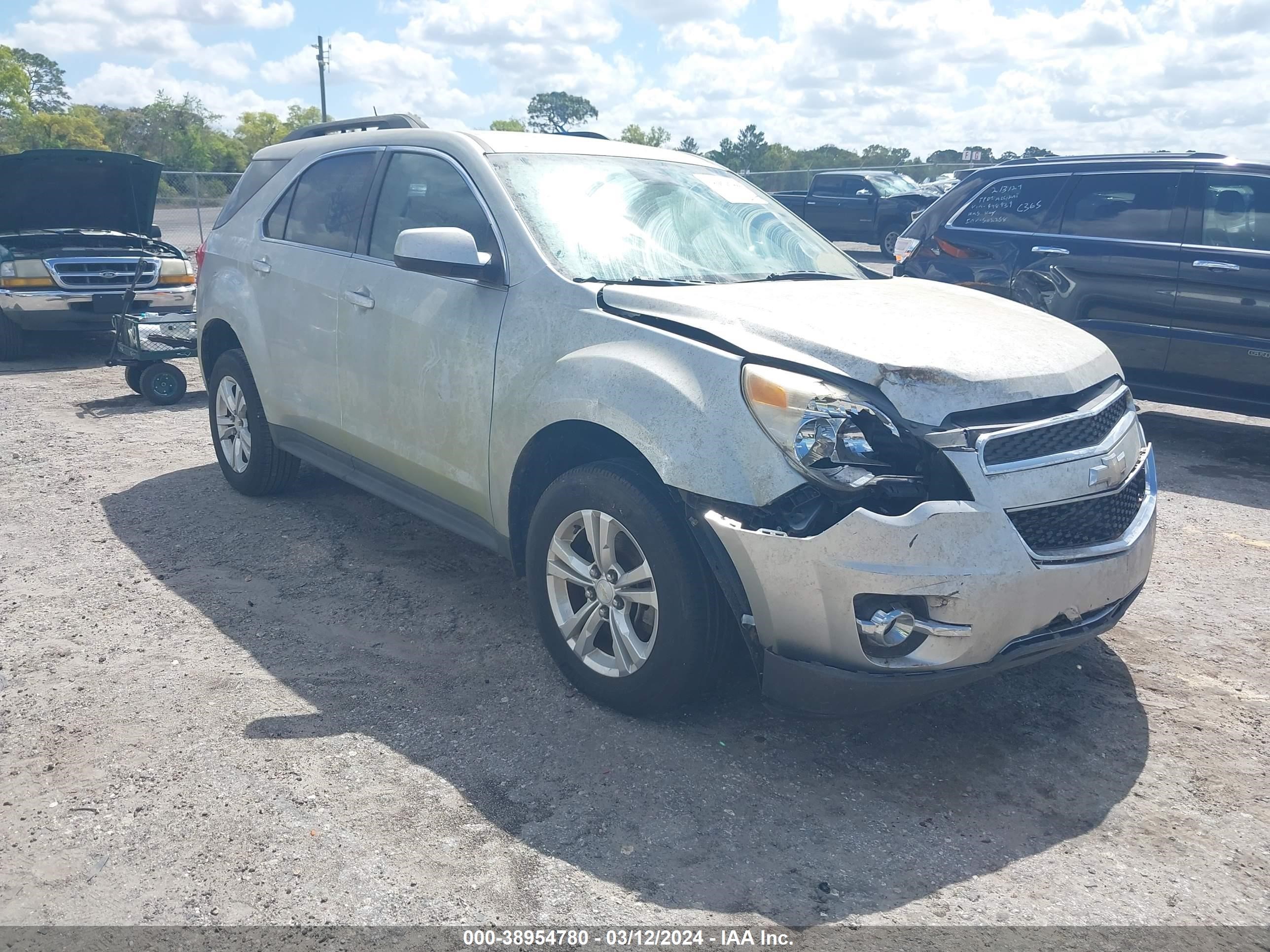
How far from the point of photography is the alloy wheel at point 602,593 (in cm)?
341

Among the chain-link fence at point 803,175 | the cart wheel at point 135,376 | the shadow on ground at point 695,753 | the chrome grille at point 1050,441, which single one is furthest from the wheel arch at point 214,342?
the chain-link fence at point 803,175

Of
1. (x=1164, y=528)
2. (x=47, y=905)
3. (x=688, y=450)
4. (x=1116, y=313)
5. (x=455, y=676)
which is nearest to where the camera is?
(x=47, y=905)

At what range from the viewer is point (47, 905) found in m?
2.62

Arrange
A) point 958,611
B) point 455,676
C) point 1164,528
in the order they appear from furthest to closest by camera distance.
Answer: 1. point 1164,528
2. point 455,676
3. point 958,611

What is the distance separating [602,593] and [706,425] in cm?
73

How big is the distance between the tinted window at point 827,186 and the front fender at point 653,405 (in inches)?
858

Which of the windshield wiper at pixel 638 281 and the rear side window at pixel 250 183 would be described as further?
the rear side window at pixel 250 183

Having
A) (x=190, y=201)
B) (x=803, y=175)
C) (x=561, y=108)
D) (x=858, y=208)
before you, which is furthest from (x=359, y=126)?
(x=561, y=108)

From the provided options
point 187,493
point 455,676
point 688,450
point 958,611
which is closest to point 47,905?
point 455,676

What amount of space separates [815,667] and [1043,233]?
231 inches

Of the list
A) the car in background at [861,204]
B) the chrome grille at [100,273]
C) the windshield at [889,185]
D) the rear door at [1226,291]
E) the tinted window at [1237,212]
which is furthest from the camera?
the windshield at [889,185]

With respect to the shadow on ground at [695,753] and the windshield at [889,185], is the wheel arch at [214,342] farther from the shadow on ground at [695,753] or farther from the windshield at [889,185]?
the windshield at [889,185]

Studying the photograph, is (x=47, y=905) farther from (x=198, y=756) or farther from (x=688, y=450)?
(x=688, y=450)

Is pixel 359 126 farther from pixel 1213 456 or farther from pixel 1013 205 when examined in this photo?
pixel 1213 456
